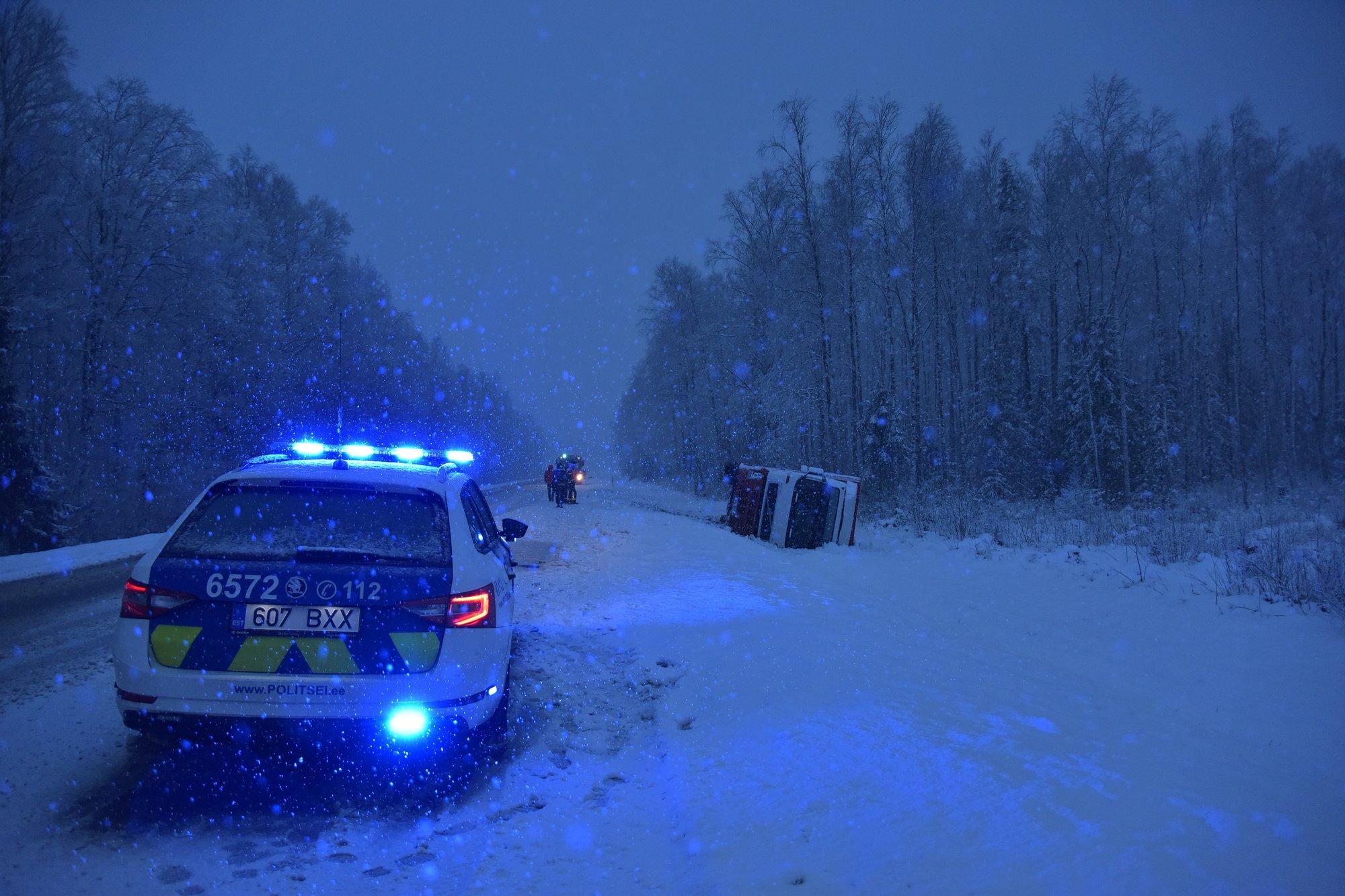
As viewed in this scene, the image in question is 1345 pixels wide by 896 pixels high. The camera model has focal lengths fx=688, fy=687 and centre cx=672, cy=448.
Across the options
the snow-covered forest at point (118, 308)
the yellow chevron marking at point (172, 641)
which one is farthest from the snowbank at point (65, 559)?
the yellow chevron marking at point (172, 641)

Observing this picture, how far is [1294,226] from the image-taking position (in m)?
31.6

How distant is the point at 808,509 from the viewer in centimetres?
1664

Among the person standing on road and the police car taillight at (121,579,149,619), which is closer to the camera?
the police car taillight at (121,579,149,619)

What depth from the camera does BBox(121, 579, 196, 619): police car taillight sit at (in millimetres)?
3443

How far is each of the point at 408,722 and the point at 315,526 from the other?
1222 millimetres

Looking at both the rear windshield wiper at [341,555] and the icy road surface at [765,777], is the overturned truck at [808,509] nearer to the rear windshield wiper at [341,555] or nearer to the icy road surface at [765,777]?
the icy road surface at [765,777]

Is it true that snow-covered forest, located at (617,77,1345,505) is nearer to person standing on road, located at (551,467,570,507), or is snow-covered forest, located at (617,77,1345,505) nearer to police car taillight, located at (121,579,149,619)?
person standing on road, located at (551,467,570,507)

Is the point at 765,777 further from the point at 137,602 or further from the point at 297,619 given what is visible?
the point at 137,602

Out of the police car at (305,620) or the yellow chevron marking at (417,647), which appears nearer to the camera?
the police car at (305,620)

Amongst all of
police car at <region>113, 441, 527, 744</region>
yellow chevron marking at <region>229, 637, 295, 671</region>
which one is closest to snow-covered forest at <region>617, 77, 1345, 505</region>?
A: police car at <region>113, 441, 527, 744</region>

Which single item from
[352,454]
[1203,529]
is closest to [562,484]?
[1203,529]

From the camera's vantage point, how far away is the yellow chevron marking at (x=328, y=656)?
341 centimetres

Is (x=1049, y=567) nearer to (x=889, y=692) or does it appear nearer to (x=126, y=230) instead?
(x=889, y=692)

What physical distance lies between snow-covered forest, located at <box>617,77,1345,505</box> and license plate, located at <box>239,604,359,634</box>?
20.8 m
